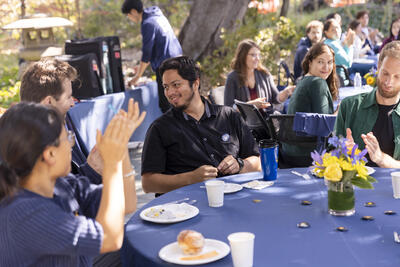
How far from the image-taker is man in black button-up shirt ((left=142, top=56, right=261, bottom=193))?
3.10 metres

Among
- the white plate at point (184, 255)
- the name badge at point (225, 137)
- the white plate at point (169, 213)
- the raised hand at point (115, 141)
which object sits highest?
the raised hand at point (115, 141)

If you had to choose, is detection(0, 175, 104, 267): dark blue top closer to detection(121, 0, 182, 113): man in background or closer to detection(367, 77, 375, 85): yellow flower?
detection(367, 77, 375, 85): yellow flower

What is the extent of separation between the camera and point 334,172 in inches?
85.3

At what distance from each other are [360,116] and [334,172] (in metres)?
1.21

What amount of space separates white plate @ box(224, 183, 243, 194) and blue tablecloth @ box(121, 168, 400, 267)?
0.07 ft

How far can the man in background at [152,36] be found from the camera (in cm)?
691

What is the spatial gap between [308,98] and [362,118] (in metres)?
1.27

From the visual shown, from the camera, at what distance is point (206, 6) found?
10.3 m

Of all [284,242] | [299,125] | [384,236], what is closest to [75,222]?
[284,242]

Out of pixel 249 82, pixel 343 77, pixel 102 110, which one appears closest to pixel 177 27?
pixel 343 77

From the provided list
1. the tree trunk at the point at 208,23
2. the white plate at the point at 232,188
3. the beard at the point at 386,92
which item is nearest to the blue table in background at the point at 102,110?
the white plate at the point at 232,188

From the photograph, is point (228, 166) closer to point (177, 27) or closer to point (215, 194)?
point (215, 194)

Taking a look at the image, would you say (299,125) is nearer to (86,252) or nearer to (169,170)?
(169,170)

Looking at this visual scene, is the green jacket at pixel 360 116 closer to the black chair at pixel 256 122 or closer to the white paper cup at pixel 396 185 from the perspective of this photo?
the white paper cup at pixel 396 185
